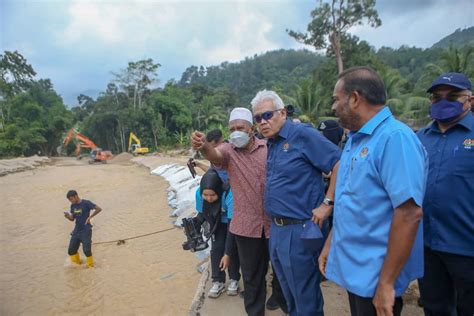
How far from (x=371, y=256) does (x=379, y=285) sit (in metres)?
0.12

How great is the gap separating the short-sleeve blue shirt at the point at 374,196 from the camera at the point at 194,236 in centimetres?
202

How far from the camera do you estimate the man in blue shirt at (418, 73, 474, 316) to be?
1.79m

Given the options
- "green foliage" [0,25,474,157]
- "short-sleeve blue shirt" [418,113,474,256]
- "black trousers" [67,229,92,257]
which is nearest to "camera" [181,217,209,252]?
"short-sleeve blue shirt" [418,113,474,256]

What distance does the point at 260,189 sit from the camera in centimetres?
240

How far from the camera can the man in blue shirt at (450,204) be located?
179 centimetres

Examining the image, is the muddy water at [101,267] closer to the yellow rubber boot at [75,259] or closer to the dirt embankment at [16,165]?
the yellow rubber boot at [75,259]

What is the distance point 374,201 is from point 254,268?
1.45m

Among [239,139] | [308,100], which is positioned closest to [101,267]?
[239,139]

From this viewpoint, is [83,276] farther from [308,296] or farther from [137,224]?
[308,296]

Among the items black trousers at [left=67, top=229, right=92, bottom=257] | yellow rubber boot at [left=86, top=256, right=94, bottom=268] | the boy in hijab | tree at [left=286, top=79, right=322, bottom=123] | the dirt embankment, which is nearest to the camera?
the boy in hijab

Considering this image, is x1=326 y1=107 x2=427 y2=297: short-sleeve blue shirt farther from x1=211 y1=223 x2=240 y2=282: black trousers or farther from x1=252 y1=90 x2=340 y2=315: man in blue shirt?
x1=211 y1=223 x2=240 y2=282: black trousers

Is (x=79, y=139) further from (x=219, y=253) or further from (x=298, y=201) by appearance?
(x=298, y=201)

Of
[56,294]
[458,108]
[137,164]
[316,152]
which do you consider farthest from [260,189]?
[137,164]

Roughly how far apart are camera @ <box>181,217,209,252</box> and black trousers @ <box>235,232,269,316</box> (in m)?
0.86
